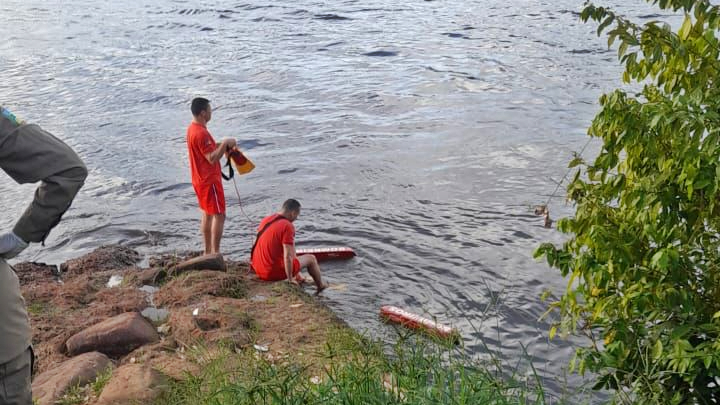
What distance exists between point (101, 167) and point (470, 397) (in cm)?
1184

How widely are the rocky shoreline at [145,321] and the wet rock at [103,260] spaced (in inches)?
0.7

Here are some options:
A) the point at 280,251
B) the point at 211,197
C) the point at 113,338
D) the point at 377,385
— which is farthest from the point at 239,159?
the point at 377,385

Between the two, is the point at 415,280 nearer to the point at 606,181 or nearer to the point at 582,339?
the point at 582,339

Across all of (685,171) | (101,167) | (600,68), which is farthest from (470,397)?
(600,68)

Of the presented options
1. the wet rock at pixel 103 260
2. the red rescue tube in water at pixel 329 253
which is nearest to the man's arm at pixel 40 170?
the wet rock at pixel 103 260

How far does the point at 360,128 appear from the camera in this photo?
16250 mm

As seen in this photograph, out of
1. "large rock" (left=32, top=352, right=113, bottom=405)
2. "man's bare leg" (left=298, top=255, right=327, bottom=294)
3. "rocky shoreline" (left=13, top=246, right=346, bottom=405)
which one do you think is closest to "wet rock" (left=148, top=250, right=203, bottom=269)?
"rocky shoreline" (left=13, top=246, right=346, bottom=405)

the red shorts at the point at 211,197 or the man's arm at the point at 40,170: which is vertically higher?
the man's arm at the point at 40,170

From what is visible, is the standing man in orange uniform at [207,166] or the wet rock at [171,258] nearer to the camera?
the standing man in orange uniform at [207,166]

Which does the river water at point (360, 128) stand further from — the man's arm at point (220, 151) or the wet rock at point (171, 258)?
the man's arm at point (220, 151)

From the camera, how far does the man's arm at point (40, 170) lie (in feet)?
13.4

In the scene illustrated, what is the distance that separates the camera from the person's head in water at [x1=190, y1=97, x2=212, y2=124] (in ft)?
29.7

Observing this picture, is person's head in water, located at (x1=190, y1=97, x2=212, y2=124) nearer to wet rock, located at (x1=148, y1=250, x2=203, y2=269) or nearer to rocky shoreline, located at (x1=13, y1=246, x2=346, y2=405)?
rocky shoreline, located at (x1=13, y1=246, x2=346, y2=405)

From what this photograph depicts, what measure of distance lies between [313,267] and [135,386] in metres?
3.88
